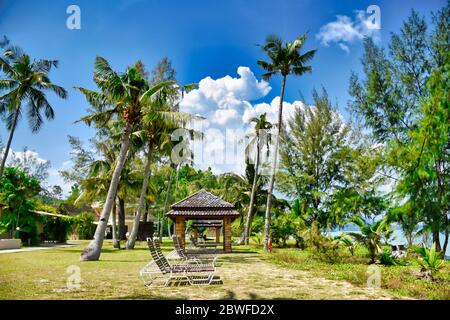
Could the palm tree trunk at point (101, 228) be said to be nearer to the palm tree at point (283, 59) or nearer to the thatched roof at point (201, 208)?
the thatched roof at point (201, 208)

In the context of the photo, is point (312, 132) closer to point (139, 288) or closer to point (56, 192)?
point (139, 288)

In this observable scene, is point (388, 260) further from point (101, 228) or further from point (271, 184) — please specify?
point (101, 228)

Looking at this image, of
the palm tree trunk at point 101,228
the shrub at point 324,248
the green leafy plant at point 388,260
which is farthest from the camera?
the shrub at point 324,248

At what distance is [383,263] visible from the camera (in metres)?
14.9

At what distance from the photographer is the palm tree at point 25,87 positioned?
19391 millimetres

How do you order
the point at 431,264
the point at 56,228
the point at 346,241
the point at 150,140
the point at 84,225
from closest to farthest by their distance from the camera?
the point at 431,264, the point at 346,241, the point at 150,140, the point at 56,228, the point at 84,225

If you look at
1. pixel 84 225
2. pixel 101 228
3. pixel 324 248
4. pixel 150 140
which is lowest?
pixel 84 225

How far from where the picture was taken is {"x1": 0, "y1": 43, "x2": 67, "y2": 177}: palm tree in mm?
19391

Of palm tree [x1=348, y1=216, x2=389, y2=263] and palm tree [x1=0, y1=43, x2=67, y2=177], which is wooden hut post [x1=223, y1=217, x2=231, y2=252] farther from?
palm tree [x1=0, y1=43, x2=67, y2=177]

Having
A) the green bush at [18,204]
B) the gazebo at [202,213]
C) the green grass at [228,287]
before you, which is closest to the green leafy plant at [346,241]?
the green grass at [228,287]

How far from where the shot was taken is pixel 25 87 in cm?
2014

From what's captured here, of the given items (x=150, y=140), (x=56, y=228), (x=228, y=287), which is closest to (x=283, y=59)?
(x=150, y=140)
